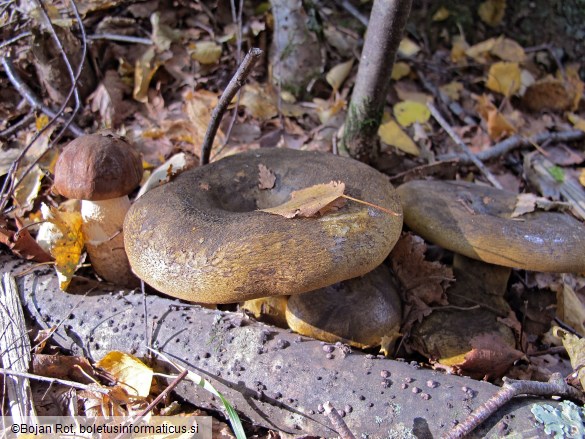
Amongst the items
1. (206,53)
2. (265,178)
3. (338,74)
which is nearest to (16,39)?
(206,53)

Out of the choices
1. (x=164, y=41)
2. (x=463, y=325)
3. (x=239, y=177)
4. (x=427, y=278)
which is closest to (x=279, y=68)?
(x=164, y=41)

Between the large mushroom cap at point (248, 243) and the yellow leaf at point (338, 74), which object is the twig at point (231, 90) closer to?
the large mushroom cap at point (248, 243)

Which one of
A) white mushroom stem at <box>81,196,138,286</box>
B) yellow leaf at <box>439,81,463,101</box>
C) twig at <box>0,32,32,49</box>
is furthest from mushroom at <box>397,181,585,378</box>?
twig at <box>0,32,32,49</box>

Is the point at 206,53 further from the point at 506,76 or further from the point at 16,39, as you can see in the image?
the point at 506,76

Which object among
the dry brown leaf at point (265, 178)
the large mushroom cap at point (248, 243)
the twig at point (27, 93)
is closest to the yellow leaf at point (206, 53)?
the twig at point (27, 93)

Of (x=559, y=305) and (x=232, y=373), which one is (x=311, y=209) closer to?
(x=232, y=373)

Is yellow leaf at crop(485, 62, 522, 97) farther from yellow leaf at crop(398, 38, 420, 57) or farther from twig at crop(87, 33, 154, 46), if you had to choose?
twig at crop(87, 33, 154, 46)

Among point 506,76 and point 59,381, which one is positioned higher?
point 506,76
